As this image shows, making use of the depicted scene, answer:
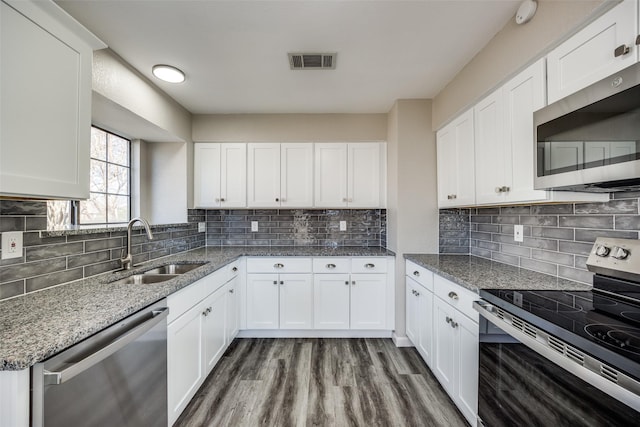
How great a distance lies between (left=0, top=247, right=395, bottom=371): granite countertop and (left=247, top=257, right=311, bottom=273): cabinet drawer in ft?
2.91

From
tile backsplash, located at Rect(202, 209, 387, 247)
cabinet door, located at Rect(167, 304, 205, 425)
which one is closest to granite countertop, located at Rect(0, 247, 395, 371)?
cabinet door, located at Rect(167, 304, 205, 425)

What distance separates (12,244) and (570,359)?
231 cm

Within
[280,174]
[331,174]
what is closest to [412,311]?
[331,174]

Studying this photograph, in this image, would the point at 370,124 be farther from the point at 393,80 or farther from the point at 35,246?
the point at 35,246

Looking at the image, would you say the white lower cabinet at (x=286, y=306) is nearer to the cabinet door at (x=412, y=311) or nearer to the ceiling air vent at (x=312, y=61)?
the cabinet door at (x=412, y=311)

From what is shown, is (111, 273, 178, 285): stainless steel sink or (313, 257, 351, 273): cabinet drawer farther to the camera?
(313, 257, 351, 273): cabinet drawer

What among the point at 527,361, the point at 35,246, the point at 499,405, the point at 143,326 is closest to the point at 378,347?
the point at 499,405

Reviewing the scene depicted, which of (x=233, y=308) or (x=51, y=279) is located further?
(x=233, y=308)

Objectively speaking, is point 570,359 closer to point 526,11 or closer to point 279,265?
point 526,11

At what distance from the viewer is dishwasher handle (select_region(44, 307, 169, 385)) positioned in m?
0.81

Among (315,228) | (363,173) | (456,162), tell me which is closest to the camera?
(456,162)

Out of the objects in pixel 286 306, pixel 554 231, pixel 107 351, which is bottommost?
pixel 286 306

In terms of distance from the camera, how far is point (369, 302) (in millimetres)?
2676

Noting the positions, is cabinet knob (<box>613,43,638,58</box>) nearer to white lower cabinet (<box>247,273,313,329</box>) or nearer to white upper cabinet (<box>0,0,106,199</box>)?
white upper cabinet (<box>0,0,106,199</box>)
